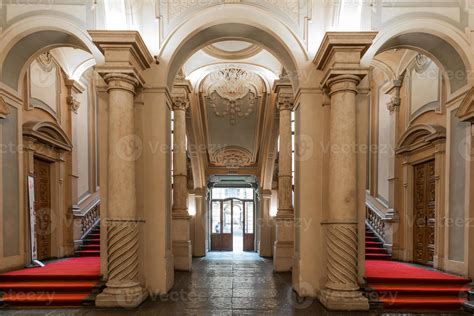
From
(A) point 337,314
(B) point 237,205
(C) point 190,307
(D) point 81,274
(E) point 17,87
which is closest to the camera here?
(A) point 337,314

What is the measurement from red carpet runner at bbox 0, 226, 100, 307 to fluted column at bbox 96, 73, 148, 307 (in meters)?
0.57

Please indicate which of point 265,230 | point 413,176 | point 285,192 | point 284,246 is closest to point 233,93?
point 285,192

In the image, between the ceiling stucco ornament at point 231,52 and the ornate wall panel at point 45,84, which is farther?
the ceiling stucco ornament at point 231,52

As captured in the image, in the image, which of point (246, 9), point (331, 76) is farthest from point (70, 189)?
point (331, 76)

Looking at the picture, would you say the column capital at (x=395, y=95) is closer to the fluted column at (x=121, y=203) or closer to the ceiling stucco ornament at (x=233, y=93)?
the ceiling stucco ornament at (x=233, y=93)

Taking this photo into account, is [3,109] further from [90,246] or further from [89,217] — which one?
[89,217]

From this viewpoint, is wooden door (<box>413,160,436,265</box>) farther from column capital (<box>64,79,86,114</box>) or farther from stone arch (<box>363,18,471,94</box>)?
column capital (<box>64,79,86,114</box>)

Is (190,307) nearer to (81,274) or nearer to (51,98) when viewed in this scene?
(81,274)

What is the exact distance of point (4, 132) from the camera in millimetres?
6363

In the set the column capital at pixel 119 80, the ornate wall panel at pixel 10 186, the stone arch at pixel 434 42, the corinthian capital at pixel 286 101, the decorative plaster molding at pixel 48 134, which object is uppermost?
the stone arch at pixel 434 42

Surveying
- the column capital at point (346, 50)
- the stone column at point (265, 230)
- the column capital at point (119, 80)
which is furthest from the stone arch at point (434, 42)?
the stone column at point (265, 230)

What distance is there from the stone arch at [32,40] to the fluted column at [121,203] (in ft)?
3.82

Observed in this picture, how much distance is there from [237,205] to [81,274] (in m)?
12.2

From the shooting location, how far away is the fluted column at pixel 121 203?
527 cm
